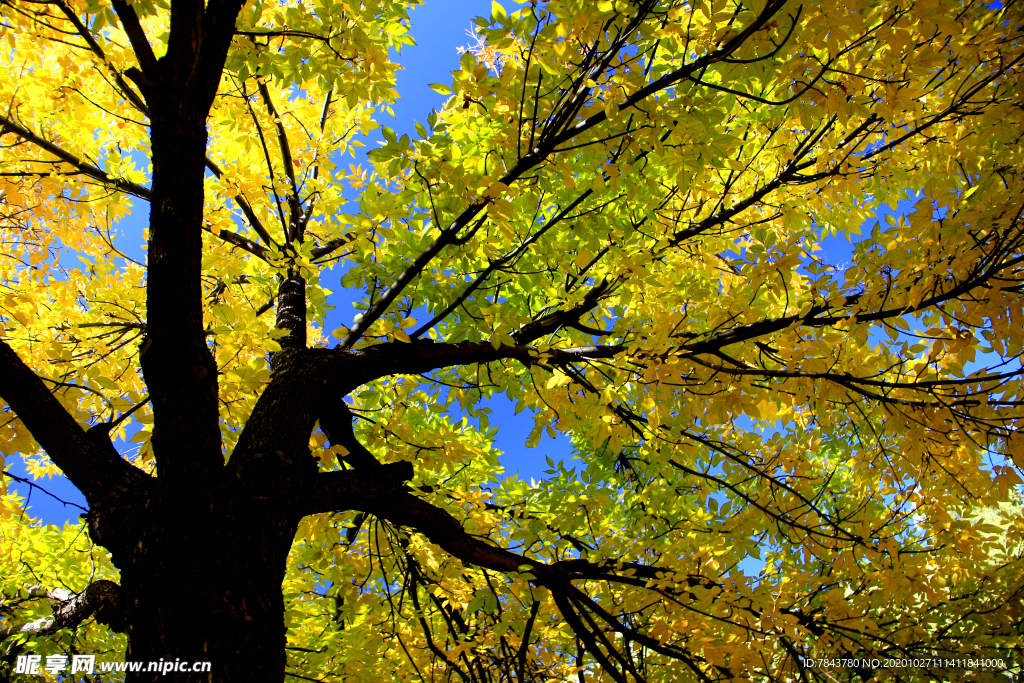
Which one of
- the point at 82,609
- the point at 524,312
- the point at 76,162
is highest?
the point at 76,162

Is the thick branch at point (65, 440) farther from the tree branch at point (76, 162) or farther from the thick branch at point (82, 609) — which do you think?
the tree branch at point (76, 162)

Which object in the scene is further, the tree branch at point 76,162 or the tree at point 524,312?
the tree branch at point 76,162

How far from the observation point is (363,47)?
8.74ft

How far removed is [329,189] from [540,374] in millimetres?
2700

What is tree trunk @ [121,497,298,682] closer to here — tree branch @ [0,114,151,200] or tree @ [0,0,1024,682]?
tree @ [0,0,1024,682]

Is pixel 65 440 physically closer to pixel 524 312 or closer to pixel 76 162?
pixel 76 162

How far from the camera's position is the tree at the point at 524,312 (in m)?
2.14

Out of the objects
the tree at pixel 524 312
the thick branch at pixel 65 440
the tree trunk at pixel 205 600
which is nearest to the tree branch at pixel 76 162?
the tree at pixel 524 312

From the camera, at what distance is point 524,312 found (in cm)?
396

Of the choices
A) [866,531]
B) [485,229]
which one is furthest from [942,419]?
[485,229]

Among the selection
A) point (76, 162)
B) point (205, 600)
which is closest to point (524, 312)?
point (205, 600)

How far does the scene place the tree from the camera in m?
2.14

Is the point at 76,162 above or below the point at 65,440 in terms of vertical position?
above

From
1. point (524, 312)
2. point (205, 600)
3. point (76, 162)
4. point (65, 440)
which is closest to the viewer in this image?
point (205, 600)
